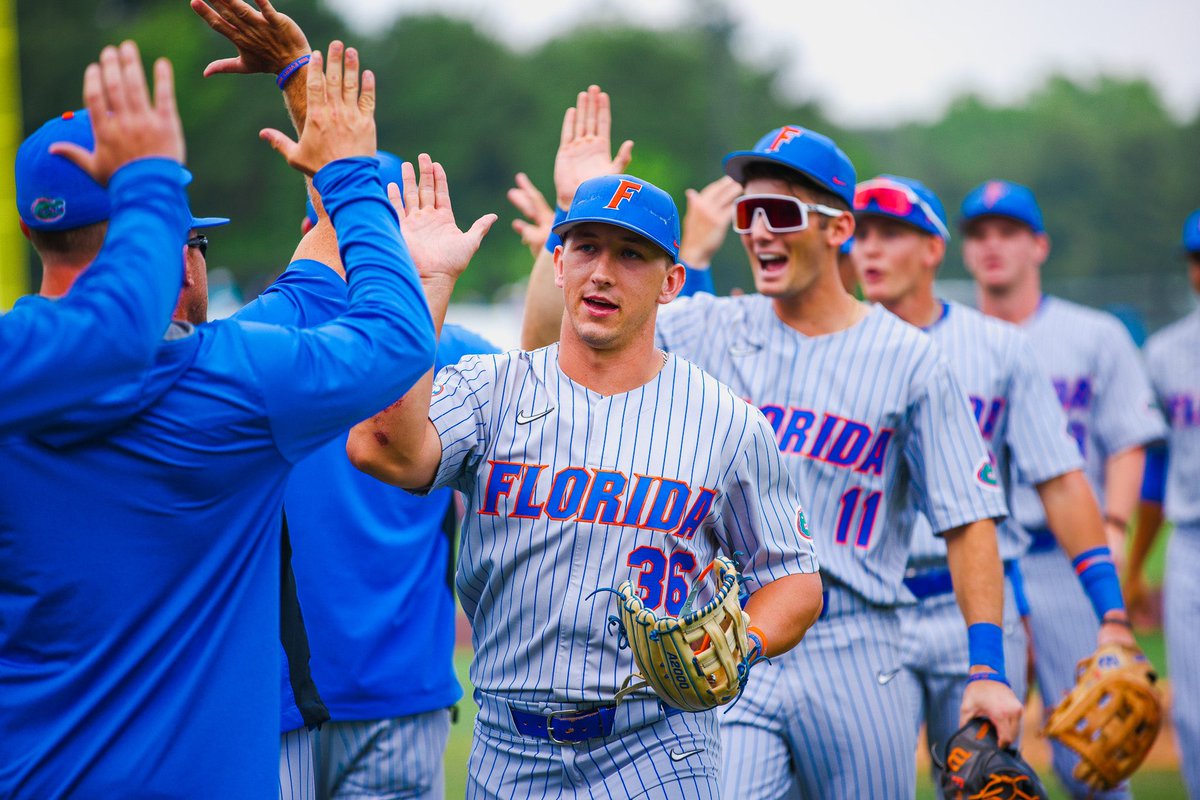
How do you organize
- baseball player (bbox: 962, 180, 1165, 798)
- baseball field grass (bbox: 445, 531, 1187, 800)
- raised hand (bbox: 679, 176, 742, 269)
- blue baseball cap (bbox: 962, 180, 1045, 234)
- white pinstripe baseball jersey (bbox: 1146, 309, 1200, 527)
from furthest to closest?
baseball field grass (bbox: 445, 531, 1187, 800), blue baseball cap (bbox: 962, 180, 1045, 234), white pinstripe baseball jersey (bbox: 1146, 309, 1200, 527), baseball player (bbox: 962, 180, 1165, 798), raised hand (bbox: 679, 176, 742, 269)

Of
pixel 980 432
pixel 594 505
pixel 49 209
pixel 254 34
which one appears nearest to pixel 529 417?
pixel 594 505

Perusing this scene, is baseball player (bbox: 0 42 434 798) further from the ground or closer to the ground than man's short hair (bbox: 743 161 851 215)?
closer to the ground

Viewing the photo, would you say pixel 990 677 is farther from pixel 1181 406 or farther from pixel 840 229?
pixel 1181 406

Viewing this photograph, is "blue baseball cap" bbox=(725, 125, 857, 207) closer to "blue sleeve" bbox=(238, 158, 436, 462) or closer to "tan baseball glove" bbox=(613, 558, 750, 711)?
"tan baseball glove" bbox=(613, 558, 750, 711)

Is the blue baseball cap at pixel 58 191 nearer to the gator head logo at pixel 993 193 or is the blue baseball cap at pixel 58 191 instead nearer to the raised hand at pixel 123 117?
the raised hand at pixel 123 117

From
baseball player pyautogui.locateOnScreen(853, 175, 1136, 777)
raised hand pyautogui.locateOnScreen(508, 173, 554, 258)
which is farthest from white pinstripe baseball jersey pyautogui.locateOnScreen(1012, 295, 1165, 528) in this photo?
raised hand pyautogui.locateOnScreen(508, 173, 554, 258)

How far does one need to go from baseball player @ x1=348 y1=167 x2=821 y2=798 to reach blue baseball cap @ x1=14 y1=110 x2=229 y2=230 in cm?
83

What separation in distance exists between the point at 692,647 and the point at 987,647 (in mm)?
1497

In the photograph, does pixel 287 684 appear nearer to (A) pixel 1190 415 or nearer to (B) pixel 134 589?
(B) pixel 134 589

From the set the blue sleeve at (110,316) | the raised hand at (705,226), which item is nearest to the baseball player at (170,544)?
the blue sleeve at (110,316)

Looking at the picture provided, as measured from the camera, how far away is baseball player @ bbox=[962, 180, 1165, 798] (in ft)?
21.0

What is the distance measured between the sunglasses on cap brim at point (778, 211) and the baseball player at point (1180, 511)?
3.13m

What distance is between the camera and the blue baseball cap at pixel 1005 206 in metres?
6.90

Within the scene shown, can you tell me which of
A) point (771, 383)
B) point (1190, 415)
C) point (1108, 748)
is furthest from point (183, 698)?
point (1190, 415)
